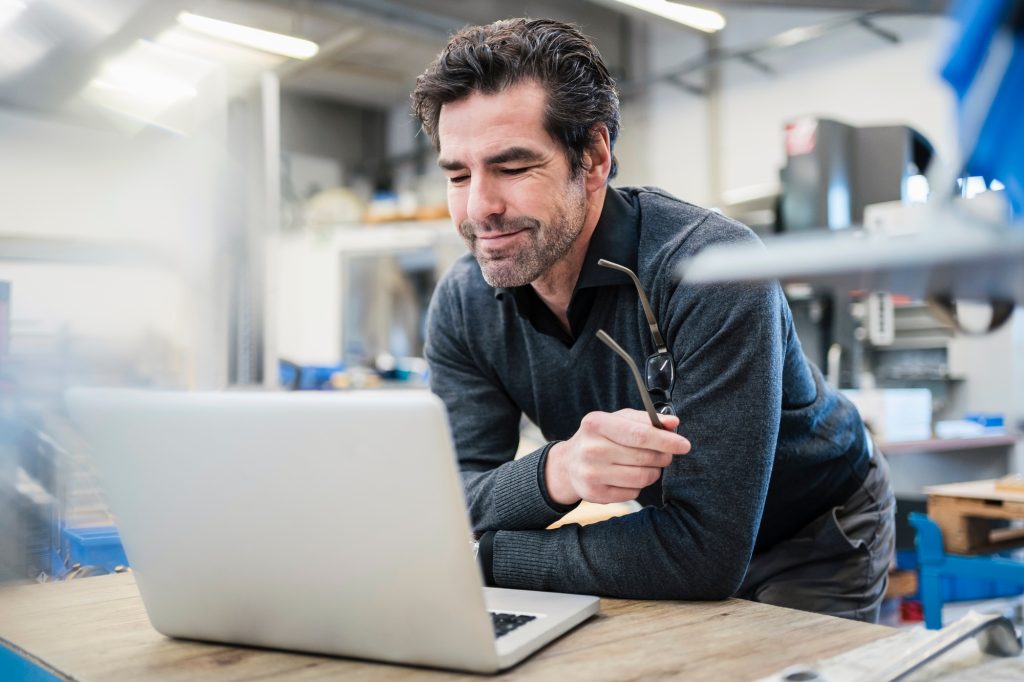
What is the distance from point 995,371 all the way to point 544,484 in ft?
13.6

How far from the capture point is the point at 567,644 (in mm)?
760

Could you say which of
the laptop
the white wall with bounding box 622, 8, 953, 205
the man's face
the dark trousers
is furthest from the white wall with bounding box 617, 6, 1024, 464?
Answer: the laptop

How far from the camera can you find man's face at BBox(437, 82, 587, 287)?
1080 millimetres

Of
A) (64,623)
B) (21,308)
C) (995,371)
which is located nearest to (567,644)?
(64,623)

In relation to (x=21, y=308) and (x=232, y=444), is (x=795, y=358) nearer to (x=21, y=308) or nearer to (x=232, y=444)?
(x=232, y=444)

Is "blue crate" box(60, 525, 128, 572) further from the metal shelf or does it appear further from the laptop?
the metal shelf

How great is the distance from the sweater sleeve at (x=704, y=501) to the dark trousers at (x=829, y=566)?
0.41 metres

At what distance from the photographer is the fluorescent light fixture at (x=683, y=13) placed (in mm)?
4996

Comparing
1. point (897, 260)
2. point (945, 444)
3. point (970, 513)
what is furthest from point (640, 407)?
point (945, 444)

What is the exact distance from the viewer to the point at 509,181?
Result: 1.09 metres

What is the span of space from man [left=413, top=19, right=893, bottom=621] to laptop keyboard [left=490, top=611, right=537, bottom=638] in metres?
0.14

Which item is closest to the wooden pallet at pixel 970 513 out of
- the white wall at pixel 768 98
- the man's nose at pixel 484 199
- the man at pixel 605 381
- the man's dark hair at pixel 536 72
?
the man at pixel 605 381

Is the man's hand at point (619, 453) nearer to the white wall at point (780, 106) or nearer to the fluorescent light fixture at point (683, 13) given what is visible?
the white wall at point (780, 106)

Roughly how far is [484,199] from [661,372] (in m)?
0.30
